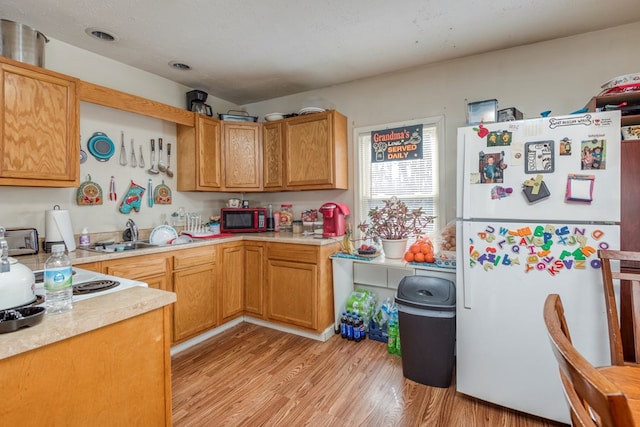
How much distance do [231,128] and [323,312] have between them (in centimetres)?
210

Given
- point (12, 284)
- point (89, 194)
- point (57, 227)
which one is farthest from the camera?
point (89, 194)

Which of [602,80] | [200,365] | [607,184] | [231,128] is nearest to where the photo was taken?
[607,184]

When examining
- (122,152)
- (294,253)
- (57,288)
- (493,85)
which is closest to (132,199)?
(122,152)

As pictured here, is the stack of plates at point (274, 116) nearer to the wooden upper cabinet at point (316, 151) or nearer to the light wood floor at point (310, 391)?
the wooden upper cabinet at point (316, 151)

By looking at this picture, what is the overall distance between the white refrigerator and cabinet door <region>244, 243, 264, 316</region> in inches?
71.0

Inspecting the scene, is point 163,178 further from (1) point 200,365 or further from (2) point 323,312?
(2) point 323,312

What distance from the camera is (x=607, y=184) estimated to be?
1548 millimetres

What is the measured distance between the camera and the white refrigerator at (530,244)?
5.18 ft

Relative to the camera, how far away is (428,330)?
2.03m

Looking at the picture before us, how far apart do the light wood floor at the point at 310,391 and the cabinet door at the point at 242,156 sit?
5.25 feet

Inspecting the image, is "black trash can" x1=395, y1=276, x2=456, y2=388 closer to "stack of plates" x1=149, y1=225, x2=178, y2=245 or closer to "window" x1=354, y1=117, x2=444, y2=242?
"window" x1=354, y1=117, x2=444, y2=242

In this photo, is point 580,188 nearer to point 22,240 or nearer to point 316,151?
point 316,151

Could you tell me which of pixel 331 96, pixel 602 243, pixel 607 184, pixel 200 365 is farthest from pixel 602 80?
pixel 200 365

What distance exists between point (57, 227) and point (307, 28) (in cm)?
227
